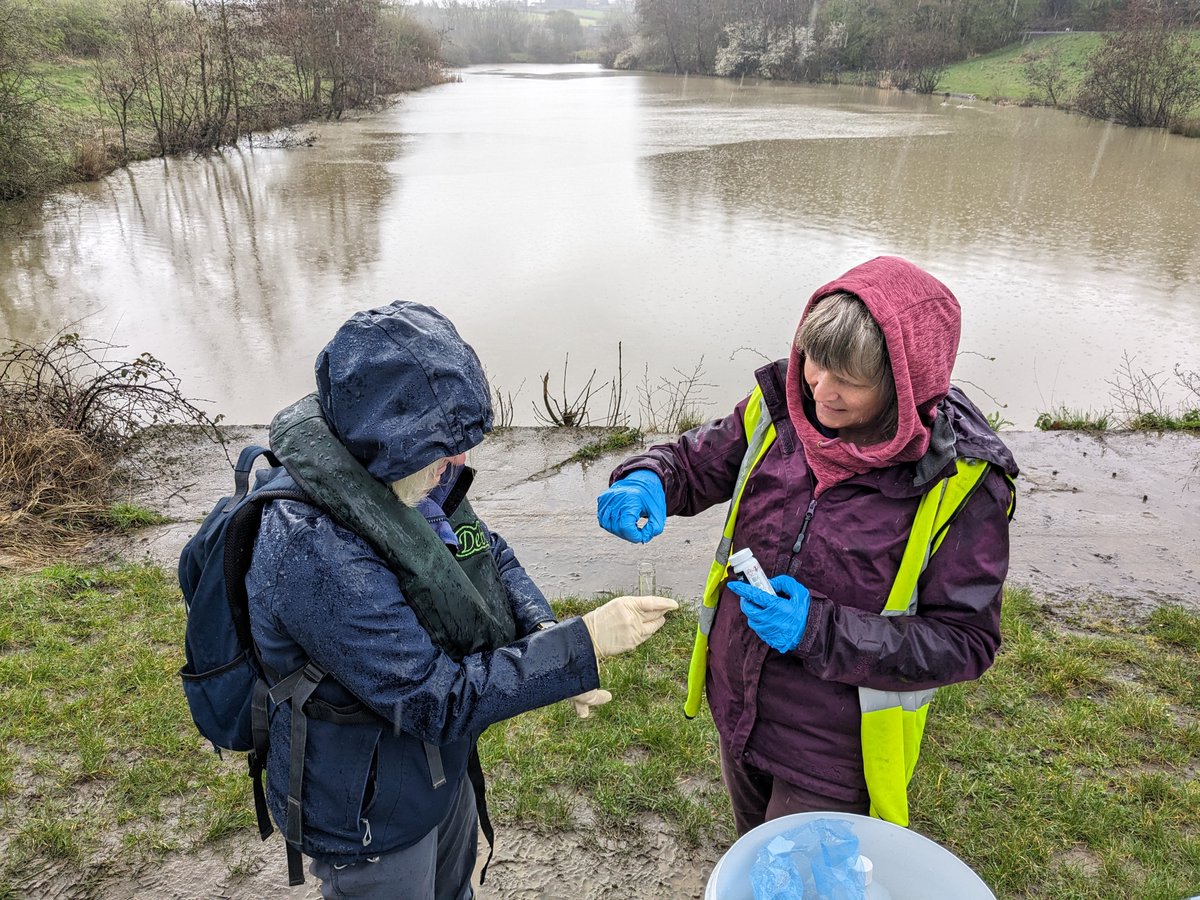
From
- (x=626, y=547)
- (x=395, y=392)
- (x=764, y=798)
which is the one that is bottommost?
(x=626, y=547)

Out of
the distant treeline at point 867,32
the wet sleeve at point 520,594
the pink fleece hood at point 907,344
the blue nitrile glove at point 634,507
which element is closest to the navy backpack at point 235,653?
the wet sleeve at point 520,594

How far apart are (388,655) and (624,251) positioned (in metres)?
10.6

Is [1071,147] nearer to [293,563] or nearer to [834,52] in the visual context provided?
[293,563]

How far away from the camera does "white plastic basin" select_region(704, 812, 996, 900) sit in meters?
1.36

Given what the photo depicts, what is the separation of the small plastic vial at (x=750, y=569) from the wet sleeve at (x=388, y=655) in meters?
0.40

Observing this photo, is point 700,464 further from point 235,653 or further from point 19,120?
point 19,120

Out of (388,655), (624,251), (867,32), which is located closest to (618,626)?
(388,655)

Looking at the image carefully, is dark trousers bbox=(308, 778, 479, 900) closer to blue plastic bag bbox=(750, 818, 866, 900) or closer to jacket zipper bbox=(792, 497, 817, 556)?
blue plastic bag bbox=(750, 818, 866, 900)

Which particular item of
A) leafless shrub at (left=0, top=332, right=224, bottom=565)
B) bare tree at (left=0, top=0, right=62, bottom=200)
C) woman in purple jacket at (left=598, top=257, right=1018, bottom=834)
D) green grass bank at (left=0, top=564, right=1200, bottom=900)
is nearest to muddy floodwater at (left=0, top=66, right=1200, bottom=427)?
bare tree at (left=0, top=0, right=62, bottom=200)

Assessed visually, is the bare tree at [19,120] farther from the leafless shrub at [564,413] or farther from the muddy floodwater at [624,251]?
the leafless shrub at [564,413]

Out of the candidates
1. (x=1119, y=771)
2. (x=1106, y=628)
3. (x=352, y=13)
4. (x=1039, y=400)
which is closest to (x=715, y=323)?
(x=1039, y=400)

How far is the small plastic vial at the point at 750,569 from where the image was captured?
4.90 ft

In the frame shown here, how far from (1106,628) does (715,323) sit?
5.92 meters

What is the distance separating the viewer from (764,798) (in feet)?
5.95
